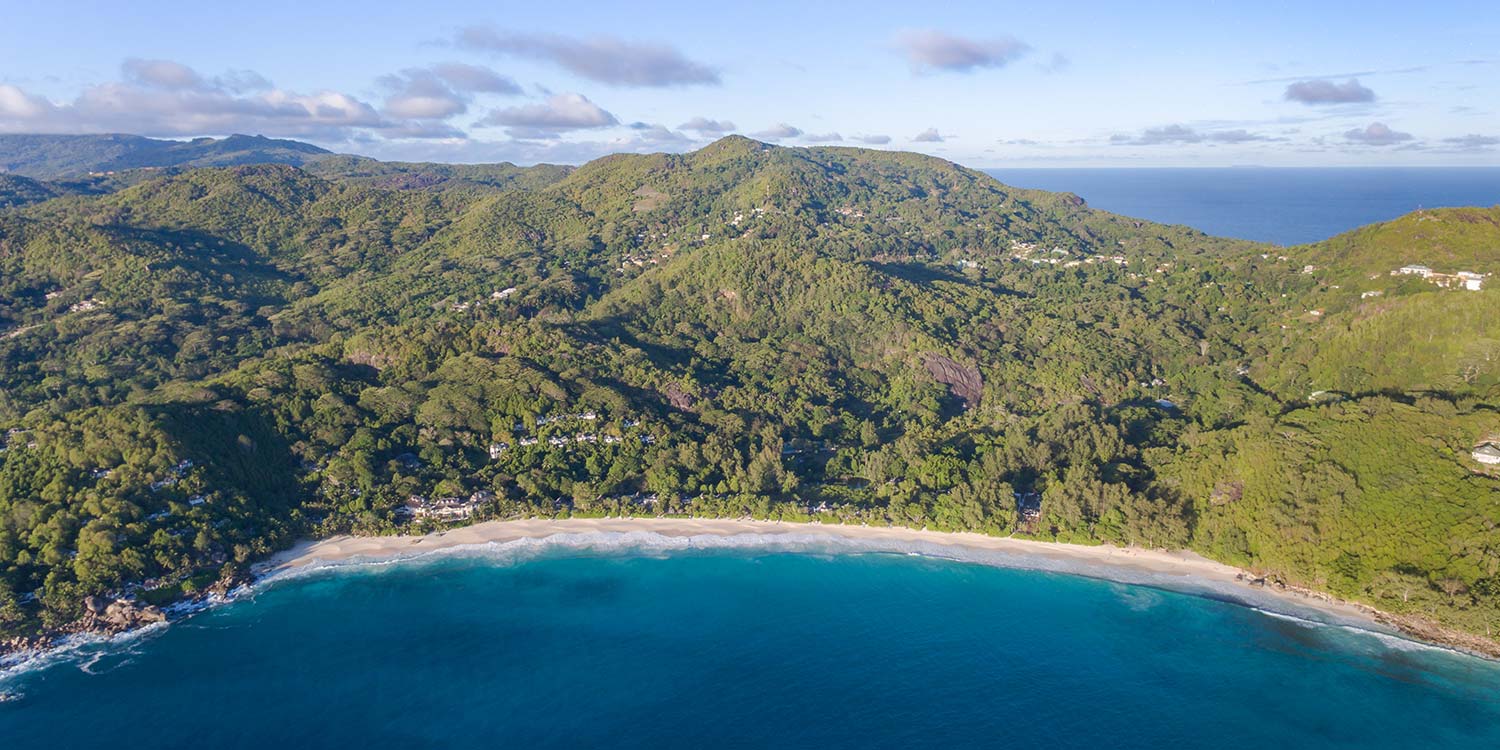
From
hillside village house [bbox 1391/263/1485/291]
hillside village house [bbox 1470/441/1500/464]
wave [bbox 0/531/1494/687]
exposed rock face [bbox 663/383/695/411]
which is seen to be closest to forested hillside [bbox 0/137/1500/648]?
exposed rock face [bbox 663/383/695/411]

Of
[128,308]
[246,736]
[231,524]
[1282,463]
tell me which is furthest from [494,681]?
[128,308]

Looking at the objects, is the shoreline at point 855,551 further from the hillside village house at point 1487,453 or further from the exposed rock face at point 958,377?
the exposed rock face at point 958,377

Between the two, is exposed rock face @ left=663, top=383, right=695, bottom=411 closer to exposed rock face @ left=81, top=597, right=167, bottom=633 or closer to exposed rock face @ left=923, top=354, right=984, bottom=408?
exposed rock face @ left=923, top=354, right=984, bottom=408

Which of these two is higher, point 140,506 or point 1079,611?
point 140,506

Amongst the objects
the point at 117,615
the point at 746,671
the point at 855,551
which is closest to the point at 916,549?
the point at 855,551

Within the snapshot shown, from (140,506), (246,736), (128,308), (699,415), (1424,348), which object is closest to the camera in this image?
(246,736)

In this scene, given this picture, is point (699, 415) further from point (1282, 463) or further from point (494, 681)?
point (1282, 463)
